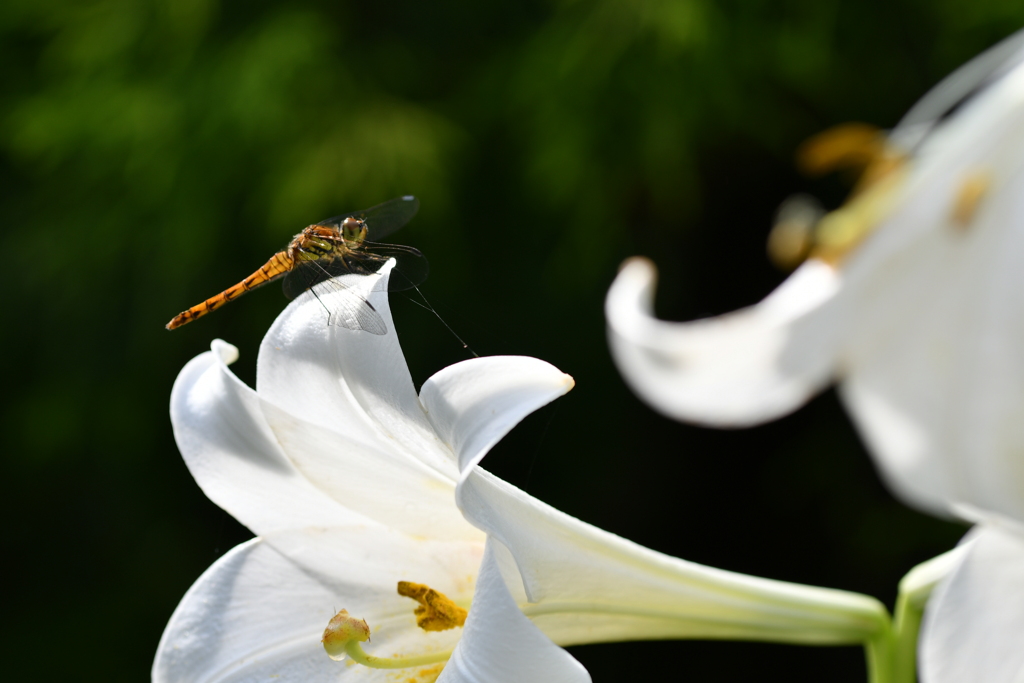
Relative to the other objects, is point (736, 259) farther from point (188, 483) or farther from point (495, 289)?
point (188, 483)

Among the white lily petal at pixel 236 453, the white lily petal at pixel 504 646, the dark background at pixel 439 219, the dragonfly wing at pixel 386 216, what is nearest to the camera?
the white lily petal at pixel 504 646

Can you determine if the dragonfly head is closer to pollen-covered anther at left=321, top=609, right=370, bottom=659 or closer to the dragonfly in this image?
the dragonfly

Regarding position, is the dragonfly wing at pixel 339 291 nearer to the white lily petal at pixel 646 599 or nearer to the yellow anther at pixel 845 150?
→ the white lily petal at pixel 646 599

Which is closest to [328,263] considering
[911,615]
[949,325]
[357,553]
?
[357,553]

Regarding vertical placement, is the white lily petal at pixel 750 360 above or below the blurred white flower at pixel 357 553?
below

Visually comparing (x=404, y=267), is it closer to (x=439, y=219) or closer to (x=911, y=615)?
(x=911, y=615)

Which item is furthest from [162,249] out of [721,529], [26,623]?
[721,529]

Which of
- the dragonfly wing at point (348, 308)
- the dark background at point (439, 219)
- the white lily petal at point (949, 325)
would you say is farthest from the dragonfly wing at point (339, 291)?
the dark background at point (439, 219)
